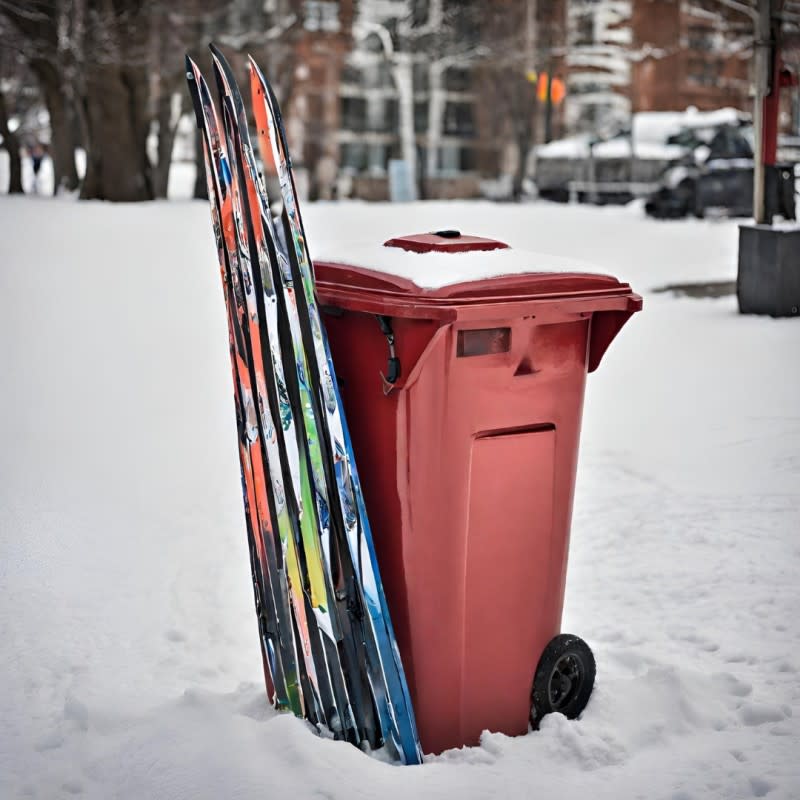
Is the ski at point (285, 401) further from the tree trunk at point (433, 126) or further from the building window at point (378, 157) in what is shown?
the building window at point (378, 157)

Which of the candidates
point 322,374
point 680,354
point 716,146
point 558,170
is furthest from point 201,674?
point 558,170

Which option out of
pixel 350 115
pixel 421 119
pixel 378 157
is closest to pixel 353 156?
pixel 378 157

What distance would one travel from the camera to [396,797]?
281 centimetres

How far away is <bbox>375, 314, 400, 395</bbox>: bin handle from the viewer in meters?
2.85

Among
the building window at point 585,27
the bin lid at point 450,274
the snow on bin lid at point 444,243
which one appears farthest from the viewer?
the building window at point 585,27

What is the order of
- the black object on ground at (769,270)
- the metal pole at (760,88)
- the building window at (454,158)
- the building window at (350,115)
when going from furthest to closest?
the building window at (454,158)
the building window at (350,115)
the metal pole at (760,88)
the black object on ground at (769,270)

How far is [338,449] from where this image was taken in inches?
115

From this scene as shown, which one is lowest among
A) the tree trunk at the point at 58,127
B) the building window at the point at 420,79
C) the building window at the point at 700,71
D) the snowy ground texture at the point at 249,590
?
the snowy ground texture at the point at 249,590

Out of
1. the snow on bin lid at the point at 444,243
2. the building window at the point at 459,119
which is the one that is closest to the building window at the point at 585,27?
the building window at the point at 459,119

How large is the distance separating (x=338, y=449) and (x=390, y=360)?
24cm

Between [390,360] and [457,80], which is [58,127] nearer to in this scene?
[390,360]

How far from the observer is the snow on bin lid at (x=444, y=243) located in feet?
10.1

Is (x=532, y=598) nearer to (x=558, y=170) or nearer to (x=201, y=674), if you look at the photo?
(x=201, y=674)

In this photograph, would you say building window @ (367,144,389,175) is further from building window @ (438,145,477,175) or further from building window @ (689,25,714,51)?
building window @ (689,25,714,51)
